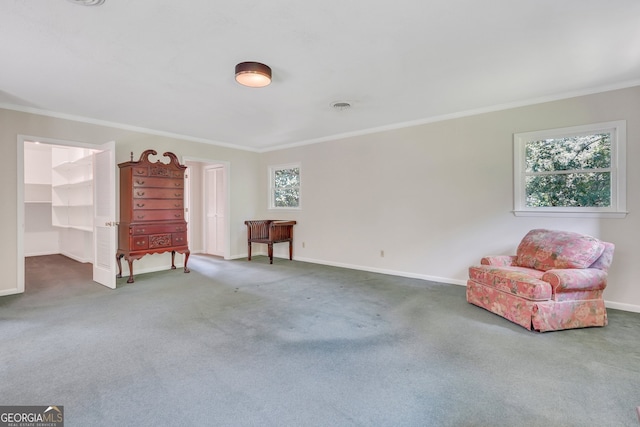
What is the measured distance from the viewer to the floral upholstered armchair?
2.67 metres

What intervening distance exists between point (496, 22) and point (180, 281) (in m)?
4.71

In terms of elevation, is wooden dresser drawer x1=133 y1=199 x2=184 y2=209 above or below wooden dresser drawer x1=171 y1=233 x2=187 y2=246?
above

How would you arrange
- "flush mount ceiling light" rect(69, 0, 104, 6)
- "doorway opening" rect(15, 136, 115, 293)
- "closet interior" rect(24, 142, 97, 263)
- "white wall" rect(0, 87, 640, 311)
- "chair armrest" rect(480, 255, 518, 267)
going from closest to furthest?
"flush mount ceiling light" rect(69, 0, 104, 6), "white wall" rect(0, 87, 640, 311), "chair armrest" rect(480, 255, 518, 267), "doorway opening" rect(15, 136, 115, 293), "closet interior" rect(24, 142, 97, 263)

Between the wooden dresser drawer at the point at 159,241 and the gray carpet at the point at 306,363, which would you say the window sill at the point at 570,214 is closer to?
the gray carpet at the point at 306,363

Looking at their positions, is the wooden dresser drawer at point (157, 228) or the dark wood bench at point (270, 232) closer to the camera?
the wooden dresser drawer at point (157, 228)

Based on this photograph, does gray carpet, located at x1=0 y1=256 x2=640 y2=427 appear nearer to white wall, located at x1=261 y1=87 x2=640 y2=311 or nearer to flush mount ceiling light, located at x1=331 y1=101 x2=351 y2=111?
white wall, located at x1=261 y1=87 x2=640 y2=311

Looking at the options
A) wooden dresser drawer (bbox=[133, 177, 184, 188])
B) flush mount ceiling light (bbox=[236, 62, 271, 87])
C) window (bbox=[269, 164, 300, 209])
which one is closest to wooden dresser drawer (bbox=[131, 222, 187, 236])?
wooden dresser drawer (bbox=[133, 177, 184, 188])

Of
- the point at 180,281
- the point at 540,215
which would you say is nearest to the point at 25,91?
the point at 180,281

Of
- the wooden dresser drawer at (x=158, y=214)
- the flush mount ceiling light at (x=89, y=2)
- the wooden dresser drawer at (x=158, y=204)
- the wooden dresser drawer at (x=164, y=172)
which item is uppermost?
the flush mount ceiling light at (x=89, y=2)

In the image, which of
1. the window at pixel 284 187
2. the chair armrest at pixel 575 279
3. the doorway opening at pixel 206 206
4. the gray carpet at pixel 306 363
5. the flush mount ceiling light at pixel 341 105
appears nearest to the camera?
the gray carpet at pixel 306 363

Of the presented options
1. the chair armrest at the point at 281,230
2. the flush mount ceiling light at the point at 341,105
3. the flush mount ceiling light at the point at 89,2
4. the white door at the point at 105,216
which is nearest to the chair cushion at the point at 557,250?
the flush mount ceiling light at the point at 341,105

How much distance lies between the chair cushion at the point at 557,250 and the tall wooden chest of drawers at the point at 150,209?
4.88 metres

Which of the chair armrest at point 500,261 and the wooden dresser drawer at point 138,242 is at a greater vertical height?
the wooden dresser drawer at point 138,242

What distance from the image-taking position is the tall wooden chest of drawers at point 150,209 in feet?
14.5
